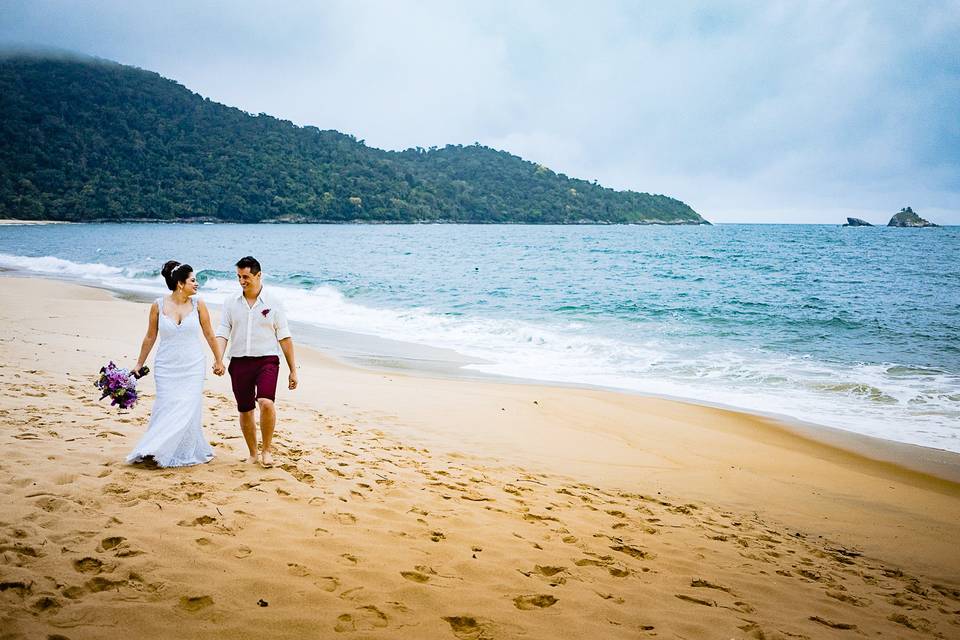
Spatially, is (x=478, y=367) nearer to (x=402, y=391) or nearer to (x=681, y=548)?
(x=402, y=391)

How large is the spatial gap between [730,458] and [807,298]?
20.2m

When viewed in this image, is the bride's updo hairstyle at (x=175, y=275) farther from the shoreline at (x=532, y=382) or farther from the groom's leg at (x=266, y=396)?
the shoreline at (x=532, y=382)

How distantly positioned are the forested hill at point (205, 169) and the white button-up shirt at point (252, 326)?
110 m

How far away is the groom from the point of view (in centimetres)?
507

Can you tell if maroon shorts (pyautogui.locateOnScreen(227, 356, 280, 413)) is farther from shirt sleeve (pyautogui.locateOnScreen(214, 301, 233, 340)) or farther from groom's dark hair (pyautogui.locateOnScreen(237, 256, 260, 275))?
groom's dark hair (pyautogui.locateOnScreen(237, 256, 260, 275))

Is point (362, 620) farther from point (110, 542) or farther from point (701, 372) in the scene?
point (701, 372)

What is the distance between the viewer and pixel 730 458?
6.90m

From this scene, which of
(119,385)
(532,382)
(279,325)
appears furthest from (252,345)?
(532,382)

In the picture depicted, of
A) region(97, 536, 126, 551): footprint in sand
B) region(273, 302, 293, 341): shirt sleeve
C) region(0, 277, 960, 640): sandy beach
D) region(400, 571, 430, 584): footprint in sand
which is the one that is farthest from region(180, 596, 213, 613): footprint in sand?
region(273, 302, 293, 341): shirt sleeve

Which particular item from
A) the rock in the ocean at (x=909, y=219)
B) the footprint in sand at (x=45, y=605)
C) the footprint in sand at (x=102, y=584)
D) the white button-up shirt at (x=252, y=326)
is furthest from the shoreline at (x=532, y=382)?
the rock in the ocean at (x=909, y=219)

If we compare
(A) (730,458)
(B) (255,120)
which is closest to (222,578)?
(A) (730,458)

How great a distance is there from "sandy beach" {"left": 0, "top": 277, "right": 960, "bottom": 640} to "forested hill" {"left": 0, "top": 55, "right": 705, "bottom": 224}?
108844 millimetres

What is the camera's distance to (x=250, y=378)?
5.12m

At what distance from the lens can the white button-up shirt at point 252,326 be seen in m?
5.07
